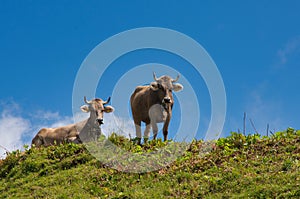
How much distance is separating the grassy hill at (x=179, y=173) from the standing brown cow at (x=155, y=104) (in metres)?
3.27

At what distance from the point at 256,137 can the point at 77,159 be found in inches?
216

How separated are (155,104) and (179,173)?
657 centimetres

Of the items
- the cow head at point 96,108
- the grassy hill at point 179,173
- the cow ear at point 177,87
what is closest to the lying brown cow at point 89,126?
the cow head at point 96,108

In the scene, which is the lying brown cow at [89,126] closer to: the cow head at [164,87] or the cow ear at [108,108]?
the cow ear at [108,108]

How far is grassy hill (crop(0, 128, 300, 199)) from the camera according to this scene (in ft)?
34.1

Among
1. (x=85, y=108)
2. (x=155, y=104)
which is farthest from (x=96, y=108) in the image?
(x=155, y=104)

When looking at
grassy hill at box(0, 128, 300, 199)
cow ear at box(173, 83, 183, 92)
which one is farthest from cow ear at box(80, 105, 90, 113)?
grassy hill at box(0, 128, 300, 199)

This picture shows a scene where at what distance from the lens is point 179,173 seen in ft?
38.5

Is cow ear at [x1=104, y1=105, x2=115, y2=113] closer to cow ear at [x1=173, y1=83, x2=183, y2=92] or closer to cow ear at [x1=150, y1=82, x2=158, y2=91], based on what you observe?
cow ear at [x1=150, y1=82, x2=158, y2=91]

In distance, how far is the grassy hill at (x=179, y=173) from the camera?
1041cm

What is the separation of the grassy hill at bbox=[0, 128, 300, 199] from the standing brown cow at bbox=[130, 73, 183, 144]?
327 centimetres

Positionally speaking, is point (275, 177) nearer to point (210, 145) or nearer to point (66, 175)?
point (210, 145)

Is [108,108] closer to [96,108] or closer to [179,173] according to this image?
[96,108]

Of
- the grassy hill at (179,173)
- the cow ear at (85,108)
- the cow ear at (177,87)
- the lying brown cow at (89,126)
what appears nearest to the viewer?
the grassy hill at (179,173)
